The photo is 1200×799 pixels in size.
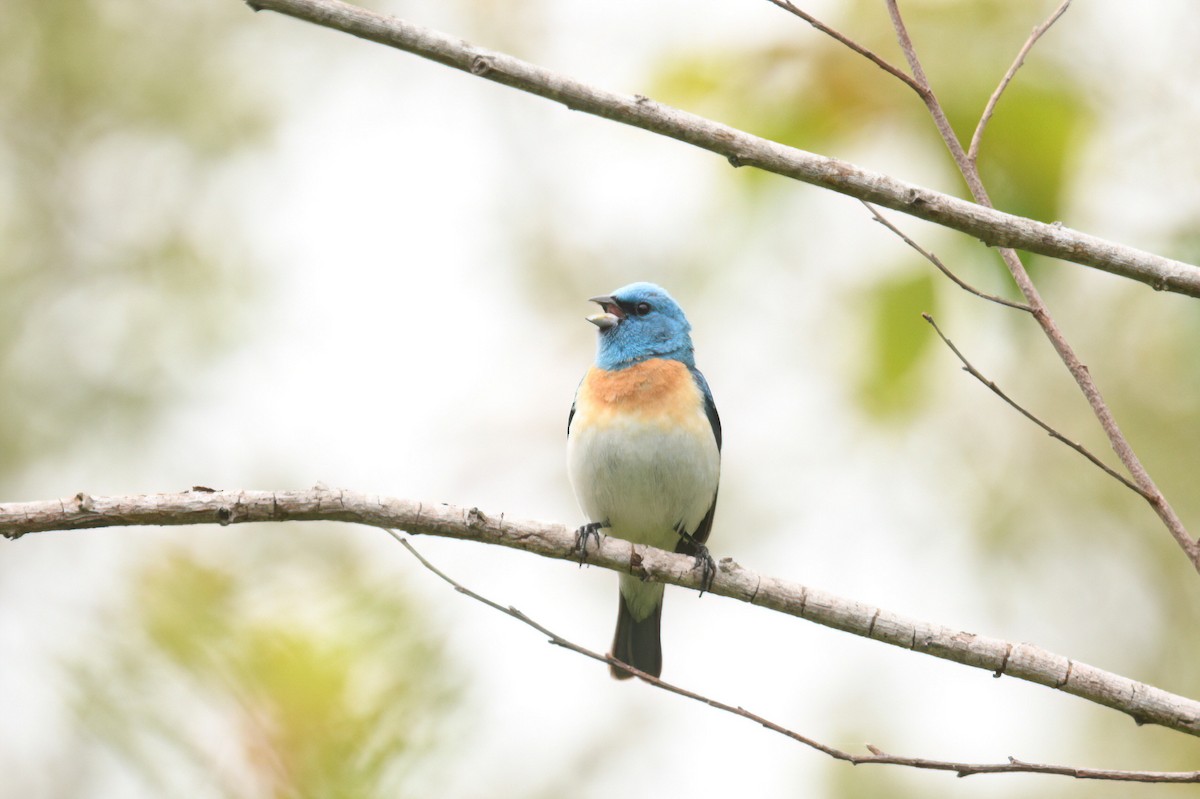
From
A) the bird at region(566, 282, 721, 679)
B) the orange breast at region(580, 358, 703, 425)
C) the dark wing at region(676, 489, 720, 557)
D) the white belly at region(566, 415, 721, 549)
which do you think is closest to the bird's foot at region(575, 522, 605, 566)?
the bird at region(566, 282, 721, 679)

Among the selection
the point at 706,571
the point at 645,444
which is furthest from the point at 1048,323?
the point at 645,444

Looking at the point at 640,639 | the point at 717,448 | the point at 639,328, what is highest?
the point at 639,328

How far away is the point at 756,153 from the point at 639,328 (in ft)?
10.3

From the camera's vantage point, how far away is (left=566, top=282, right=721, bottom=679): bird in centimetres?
616

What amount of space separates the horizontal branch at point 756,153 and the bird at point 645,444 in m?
2.37

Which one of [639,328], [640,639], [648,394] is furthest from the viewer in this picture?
[640,639]

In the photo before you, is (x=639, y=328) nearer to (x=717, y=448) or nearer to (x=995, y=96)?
(x=717, y=448)

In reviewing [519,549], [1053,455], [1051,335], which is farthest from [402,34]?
[1053,455]

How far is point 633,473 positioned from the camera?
613cm

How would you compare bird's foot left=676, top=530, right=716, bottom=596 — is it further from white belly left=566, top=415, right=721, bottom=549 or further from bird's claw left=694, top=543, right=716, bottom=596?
white belly left=566, top=415, right=721, bottom=549

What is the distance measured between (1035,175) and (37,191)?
28.0 feet

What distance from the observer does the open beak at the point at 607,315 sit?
6.94m

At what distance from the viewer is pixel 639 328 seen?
6914 mm

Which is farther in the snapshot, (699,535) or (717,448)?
(699,535)
